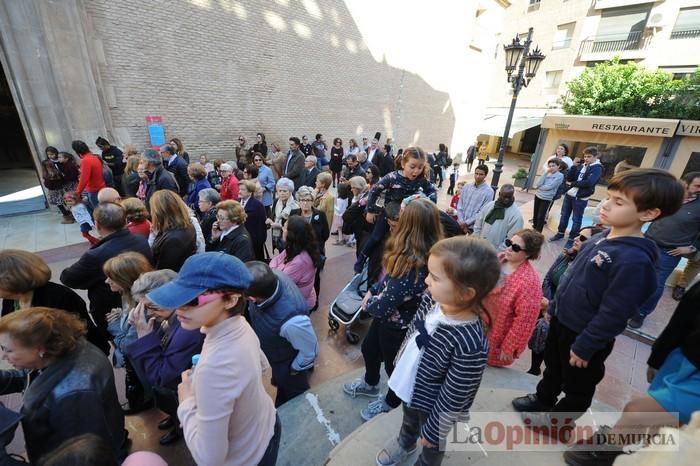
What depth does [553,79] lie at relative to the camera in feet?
70.1

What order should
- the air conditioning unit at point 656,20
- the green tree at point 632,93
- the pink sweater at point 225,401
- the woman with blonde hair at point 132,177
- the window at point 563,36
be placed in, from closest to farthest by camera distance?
the pink sweater at point 225,401 → the woman with blonde hair at point 132,177 → the green tree at point 632,93 → the air conditioning unit at point 656,20 → the window at point 563,36

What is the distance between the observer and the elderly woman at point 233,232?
3412mm

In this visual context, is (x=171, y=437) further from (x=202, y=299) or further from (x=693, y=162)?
(x=693, y=162)

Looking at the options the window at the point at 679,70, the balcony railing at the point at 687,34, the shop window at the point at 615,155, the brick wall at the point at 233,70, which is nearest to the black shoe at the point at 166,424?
the brick wall at the point at 233,70

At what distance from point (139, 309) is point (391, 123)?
57.0ft

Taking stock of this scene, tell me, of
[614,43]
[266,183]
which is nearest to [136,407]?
[266,183]

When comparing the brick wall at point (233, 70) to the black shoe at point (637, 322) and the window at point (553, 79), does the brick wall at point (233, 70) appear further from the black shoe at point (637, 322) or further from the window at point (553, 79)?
the window at point (553, 79)

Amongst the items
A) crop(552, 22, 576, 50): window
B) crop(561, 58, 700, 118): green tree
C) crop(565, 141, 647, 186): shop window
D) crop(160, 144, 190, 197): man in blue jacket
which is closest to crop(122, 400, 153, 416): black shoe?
crop(160, 144, 190, 197): man in blue jacket

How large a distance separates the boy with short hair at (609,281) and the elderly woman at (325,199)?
3195mm

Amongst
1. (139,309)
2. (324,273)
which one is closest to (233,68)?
(324,273)

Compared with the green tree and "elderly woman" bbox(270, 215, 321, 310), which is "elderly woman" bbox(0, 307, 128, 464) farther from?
the green tree

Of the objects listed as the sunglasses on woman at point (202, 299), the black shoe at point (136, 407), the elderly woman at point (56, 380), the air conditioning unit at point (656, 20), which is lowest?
the black shoe at point (136, 407)

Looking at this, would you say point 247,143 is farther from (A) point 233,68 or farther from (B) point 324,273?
(B) point 324,273

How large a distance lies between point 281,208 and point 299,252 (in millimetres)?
1864
